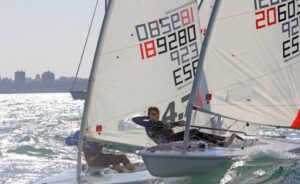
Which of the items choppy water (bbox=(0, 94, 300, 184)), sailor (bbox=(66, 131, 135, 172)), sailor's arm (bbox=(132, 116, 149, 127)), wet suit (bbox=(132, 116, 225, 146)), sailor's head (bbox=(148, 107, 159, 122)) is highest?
sailor's head (bbox=(148, 107, 159, 122))

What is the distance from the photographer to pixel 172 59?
33.3 ft

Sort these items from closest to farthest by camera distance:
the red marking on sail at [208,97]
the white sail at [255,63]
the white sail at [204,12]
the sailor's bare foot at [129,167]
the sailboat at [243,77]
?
1. the sailboat at [243,77]
2. the red marking on sail at [208,97]
3. the white sail at [255,63]
4. the sailor's bare foot at [129,167]
5. the white sail at [204,12]

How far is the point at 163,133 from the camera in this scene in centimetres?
948

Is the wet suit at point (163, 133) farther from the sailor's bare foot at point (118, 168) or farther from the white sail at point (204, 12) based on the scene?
the white sail at point (204, 12)

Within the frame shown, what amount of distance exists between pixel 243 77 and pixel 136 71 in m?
1.69

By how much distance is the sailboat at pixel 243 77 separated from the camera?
344 inches

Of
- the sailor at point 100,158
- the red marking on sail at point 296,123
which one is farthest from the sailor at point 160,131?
the red marking on sail at point 296,123

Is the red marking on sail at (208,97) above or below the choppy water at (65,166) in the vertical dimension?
above

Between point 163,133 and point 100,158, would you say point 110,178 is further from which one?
point 163,133

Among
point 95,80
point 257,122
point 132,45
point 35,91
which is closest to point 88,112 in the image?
point 95,80

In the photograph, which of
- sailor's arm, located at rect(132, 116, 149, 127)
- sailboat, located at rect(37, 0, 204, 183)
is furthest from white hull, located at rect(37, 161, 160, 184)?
sailor's arm, located at rect(132, 116, 149, 127)

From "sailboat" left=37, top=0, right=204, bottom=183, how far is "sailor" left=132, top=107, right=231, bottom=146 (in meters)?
0.33

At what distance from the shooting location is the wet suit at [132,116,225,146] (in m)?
9.33

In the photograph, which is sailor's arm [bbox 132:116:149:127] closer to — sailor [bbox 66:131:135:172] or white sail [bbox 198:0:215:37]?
sailor [bbox 66:131:135:172]
